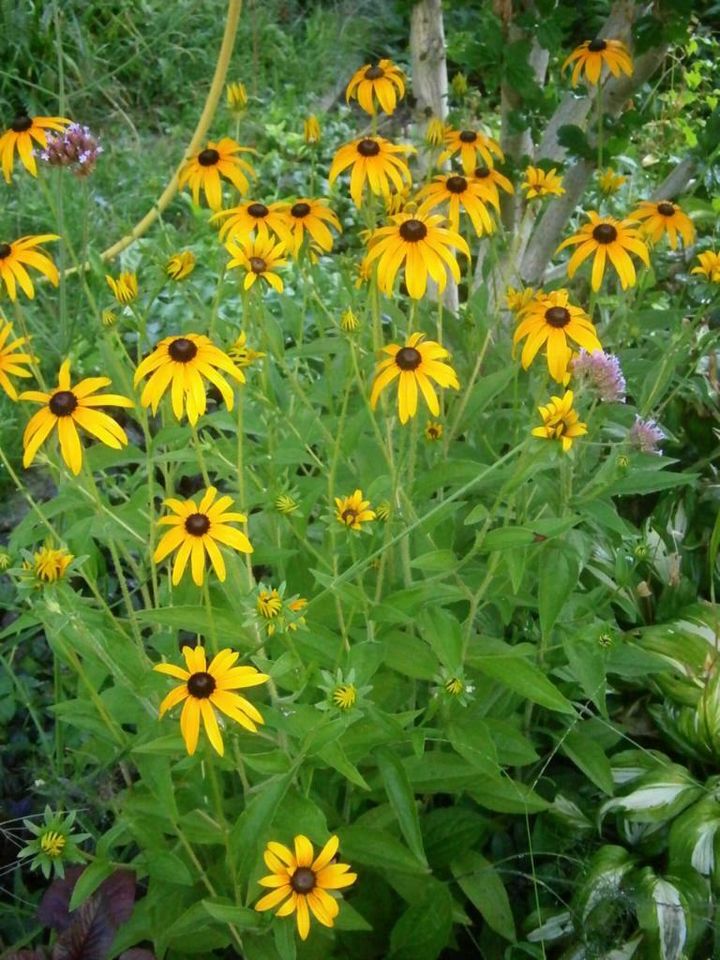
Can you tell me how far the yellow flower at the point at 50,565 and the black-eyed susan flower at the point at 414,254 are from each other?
0.49 meters

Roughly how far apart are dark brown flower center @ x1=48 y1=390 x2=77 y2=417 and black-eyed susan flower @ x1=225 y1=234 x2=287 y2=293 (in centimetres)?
26

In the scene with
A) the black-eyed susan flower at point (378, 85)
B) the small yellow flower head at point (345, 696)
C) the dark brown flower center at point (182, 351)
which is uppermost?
the black-eyed susan flower at point (378, 85)

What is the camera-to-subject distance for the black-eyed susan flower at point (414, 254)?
1293 mm

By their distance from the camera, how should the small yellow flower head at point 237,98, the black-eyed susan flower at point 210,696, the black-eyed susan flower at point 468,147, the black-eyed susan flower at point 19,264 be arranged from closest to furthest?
the black-eyed susan flower at point 210,696 < the black-eyed susan flower at point 19,264 < the black-eyed susan flower at point 468,147 < the small yellow flower head at point 237,98

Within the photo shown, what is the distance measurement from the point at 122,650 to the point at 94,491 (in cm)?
22

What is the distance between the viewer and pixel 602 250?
1492 mm

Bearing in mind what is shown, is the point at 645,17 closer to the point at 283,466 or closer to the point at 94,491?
the point at 283,466

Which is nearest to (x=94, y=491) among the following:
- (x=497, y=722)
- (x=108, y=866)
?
(x=108, y=866)

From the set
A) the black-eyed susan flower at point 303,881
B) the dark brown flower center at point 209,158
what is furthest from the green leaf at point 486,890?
the dark brown flower center at point 209,158

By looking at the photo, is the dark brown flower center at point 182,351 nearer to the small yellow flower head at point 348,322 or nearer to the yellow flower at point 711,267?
the small yellow flower head at point 348,322

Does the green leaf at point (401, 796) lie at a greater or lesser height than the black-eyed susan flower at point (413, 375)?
lesser

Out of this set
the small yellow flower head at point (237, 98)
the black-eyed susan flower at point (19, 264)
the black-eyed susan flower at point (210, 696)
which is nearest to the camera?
the black-eyed susan flower at point (210, 696)

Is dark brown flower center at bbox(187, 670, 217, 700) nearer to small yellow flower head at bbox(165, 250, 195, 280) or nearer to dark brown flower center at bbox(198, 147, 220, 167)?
small yellow flower head at bbox(165, 250, 195, 280)

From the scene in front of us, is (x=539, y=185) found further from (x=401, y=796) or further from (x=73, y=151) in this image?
(x=401, y=796)
